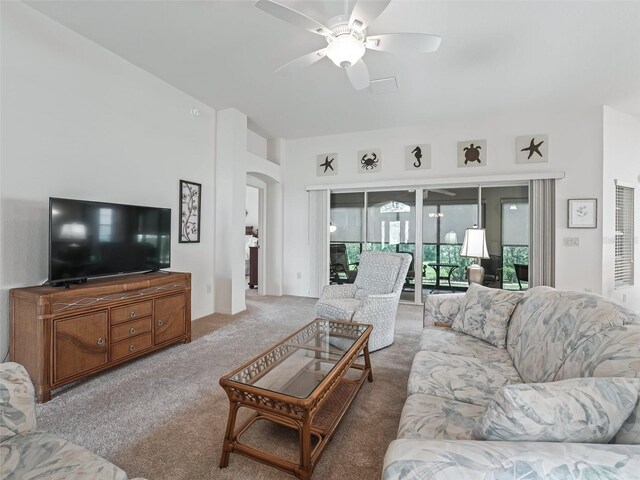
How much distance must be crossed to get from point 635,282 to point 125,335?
22.4 feet

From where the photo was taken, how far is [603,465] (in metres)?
0.74

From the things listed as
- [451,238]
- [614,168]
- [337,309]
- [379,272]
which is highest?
[614,168]

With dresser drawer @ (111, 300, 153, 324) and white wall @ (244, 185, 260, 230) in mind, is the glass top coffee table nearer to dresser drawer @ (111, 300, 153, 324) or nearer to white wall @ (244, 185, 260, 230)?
dresser drawer @ (111, 300, 153, 324)

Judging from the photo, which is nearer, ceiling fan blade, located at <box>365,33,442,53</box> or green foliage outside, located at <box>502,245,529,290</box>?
ceiling fan blade, located at <box>365,33,442,53</box>

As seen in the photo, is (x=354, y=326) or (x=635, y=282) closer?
(x=354, y=326)

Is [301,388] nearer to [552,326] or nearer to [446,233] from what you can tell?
[552,326]

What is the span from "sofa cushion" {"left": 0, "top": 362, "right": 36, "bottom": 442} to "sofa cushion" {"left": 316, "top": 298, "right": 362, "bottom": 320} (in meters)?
2.26

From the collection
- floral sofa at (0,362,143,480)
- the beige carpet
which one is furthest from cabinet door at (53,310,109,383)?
floral sofa at (0,362,143,480)

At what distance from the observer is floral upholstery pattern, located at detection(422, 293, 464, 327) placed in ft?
8.29

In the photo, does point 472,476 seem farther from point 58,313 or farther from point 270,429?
point 58,313

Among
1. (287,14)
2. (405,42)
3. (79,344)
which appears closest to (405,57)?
(405,42)

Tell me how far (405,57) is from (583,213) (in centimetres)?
341

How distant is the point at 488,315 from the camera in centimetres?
218

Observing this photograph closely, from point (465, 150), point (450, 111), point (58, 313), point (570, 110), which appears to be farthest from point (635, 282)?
point (58, 313)
